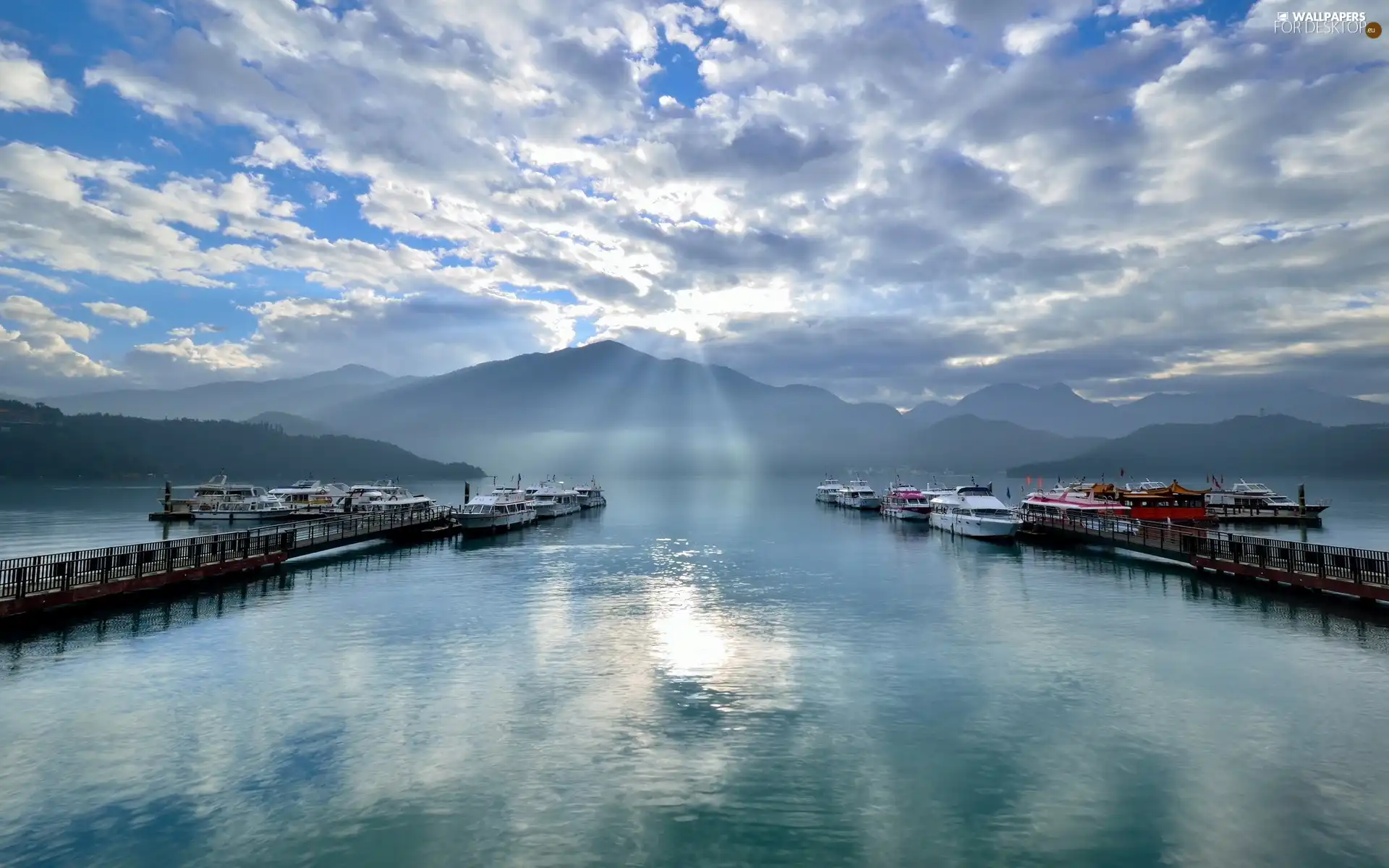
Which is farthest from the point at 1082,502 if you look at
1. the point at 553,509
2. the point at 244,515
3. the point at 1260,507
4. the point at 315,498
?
the point at 244,515

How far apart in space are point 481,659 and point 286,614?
15.2 meters

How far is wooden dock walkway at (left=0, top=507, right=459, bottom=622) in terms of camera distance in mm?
31078

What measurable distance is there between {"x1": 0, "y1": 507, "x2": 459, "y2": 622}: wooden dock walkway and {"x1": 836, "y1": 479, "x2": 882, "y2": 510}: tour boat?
280ft

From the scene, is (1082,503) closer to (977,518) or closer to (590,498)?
(977,518)

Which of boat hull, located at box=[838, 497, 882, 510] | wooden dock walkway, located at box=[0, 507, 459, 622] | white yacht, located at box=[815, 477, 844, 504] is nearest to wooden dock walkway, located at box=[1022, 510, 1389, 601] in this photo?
boat hull, located at box=[838, 497, 882, 510]

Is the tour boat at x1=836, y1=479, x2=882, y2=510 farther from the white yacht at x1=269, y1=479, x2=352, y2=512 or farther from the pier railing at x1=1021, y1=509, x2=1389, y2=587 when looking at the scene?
the white yacht at x1=269, y1=479, x2=352, y2=512

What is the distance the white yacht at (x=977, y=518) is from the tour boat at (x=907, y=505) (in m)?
10.7

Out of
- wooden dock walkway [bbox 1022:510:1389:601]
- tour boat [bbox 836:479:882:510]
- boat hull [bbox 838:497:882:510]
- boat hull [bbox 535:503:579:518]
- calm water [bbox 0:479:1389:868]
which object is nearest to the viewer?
calm water [bbox 0:479:1389:868]

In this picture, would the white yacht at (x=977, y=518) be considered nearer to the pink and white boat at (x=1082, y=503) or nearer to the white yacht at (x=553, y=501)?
the pink and white boat at (x=1082, y=503)

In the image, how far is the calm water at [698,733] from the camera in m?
14.6

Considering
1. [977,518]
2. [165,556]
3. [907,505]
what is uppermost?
[165,556]

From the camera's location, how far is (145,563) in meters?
38.5

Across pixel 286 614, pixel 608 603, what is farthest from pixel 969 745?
pixel 286 614

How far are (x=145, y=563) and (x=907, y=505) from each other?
9082 centimetres
